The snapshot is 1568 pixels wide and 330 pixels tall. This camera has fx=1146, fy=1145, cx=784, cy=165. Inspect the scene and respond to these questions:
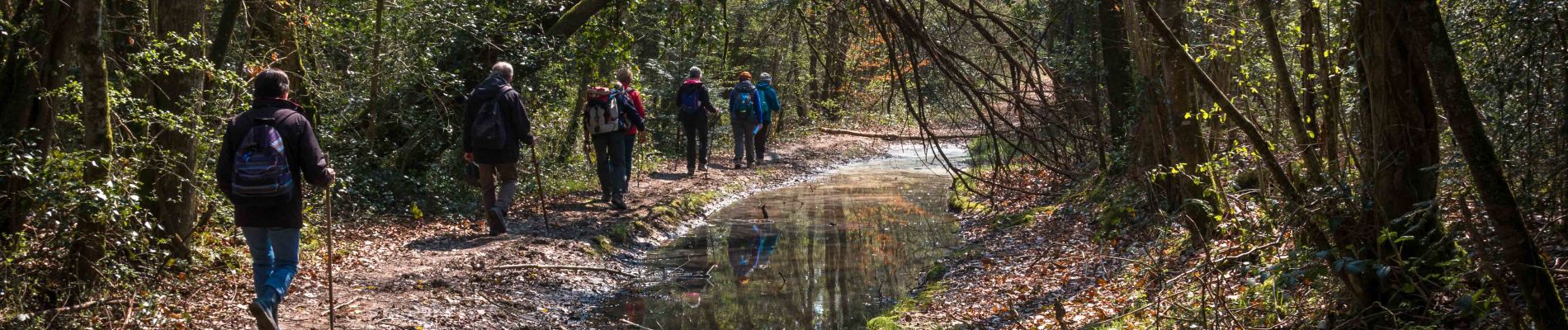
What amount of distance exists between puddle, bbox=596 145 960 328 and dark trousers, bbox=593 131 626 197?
1.03 meters

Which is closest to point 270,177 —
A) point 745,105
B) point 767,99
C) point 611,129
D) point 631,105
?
point 611,129

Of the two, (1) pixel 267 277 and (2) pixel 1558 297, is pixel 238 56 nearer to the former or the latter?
(1) pixel 267 277

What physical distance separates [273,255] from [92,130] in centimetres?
123

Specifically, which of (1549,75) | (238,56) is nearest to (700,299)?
(238,56)

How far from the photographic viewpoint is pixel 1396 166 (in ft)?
15.5

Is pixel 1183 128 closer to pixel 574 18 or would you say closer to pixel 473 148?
pixel 473 148

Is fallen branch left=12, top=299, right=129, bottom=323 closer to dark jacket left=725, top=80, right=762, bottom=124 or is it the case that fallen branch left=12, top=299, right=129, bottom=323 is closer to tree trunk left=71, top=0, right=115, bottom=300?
tree trunk left=71, top=0, right=115, bottom=300

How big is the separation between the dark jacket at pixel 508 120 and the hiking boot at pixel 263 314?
13.0 ft

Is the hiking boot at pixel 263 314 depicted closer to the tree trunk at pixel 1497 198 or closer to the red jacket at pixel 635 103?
the tree trunk at pixel 1497 198

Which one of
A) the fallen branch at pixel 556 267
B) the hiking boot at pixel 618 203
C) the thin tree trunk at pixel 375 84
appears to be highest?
the thin tree trunk at pixel 375 84

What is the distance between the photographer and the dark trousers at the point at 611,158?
39.9 ft

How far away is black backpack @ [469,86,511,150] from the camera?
379 inches

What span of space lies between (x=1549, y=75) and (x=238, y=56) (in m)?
9.60

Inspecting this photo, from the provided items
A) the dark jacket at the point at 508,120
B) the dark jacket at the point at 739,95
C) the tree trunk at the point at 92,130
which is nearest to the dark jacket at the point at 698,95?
the dark jacket at the point at 739,95
